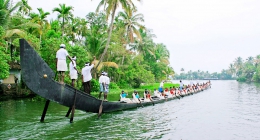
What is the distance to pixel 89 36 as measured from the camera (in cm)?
3067

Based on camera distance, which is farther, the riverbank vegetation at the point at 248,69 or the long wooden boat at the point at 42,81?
the riverbank vegetation at the point at 248,69

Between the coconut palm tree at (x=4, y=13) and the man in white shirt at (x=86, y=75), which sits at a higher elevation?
the coconut palm tree at (x=4, y=13)

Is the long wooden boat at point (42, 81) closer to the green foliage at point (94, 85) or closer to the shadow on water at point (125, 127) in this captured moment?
the shadow on water at point (125, 127)

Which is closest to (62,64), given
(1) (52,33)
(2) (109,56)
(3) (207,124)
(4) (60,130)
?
(4) (60,130)

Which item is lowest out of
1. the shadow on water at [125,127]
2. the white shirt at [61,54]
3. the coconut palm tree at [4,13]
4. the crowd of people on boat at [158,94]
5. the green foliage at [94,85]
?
the shadow on water at [125,127]

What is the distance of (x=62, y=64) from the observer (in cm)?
1030

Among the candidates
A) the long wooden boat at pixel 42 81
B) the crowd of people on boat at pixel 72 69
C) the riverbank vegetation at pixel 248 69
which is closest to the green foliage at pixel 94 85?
the crowd of people on boat at pixel 72 69

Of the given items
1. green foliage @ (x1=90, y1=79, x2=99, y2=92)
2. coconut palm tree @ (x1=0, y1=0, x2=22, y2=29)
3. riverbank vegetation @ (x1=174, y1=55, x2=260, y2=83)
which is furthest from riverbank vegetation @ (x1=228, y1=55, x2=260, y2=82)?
coconut palm tree @ (x1=0, y1=0, x2=22, y2=29)

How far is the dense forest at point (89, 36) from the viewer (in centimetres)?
2155

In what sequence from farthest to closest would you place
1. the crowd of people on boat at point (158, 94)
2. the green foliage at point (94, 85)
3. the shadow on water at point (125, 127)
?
the green foliage at point (94, 85), the crowd of people on boat at point (158, 94), the shadow on water at point (125, 127)

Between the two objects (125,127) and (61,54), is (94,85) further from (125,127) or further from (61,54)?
(61,54)

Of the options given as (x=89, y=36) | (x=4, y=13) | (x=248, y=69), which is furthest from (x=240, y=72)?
(x=4, y=13)

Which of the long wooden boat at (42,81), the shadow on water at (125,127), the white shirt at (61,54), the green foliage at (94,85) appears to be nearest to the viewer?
the long wooden boat at (42,81)

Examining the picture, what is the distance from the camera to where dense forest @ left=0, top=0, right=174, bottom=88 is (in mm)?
21552
